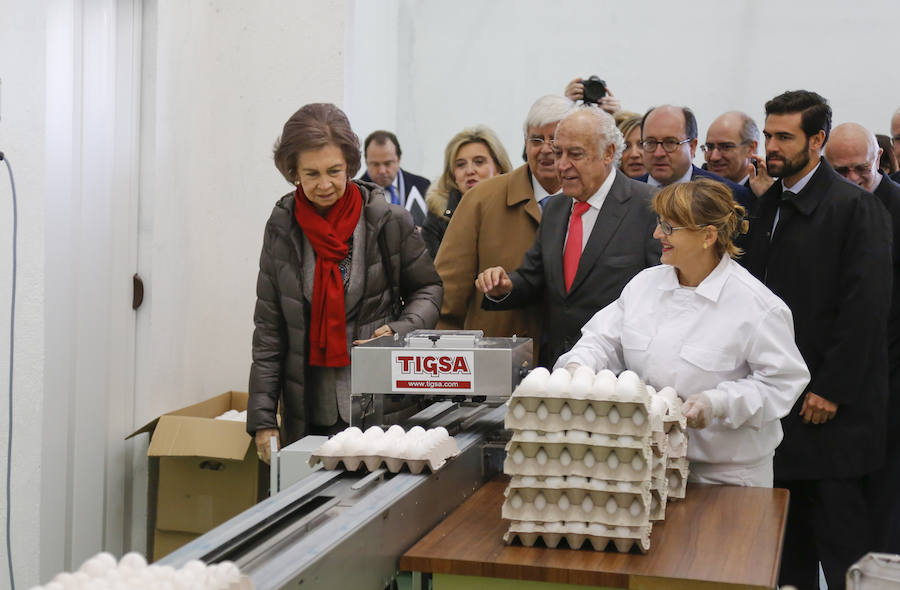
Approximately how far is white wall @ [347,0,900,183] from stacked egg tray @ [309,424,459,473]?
3586 mm

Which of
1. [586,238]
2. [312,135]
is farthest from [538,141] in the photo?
[312,135]

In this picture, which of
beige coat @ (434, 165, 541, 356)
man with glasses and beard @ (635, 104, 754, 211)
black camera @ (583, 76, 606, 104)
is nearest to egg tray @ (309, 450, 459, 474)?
beige coat @ (434, 165, 541, 356)

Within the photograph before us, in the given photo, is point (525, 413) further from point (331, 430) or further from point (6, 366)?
point (6, 366)

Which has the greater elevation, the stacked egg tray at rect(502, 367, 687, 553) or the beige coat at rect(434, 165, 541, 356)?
the beige coat at rect(434, 165, 541, 356)

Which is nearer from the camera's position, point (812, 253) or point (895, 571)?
point (895, 571)

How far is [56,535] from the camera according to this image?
3.66 metres

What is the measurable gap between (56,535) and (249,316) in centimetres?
128

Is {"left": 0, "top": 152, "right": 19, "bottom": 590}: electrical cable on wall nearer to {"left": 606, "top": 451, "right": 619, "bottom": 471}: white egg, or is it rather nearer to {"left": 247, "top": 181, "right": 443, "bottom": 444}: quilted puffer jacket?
{"left": 247, "top": 181, "right": 443, "bottom": 444}: quilted puffer jacket

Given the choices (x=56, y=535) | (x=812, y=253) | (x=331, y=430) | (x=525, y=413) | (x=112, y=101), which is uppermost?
(x=112, y=101)

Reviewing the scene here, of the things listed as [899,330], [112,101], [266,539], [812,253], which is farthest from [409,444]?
[112,101]

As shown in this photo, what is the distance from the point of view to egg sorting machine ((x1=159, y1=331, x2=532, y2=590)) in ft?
4.97

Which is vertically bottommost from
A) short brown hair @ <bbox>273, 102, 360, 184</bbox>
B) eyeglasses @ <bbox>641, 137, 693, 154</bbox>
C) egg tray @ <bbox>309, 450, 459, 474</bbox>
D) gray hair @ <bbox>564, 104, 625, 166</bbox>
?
egg tray @ <bbox>309, 450, 459, 474</bbox>

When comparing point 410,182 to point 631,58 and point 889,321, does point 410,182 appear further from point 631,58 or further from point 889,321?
point 889,321

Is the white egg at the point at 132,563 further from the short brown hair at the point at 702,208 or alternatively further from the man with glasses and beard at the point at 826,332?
the man with glasses and beard at the point at 826,332
